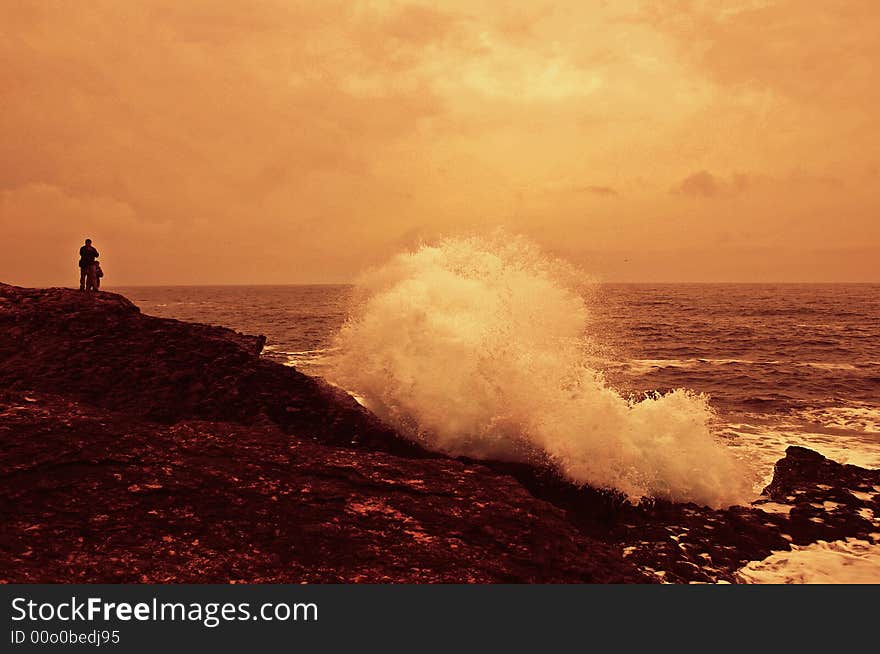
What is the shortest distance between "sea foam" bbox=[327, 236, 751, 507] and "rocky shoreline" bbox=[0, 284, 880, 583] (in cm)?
52

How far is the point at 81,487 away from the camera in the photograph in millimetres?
4414

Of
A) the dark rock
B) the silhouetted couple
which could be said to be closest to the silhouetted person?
the silhouetted couple

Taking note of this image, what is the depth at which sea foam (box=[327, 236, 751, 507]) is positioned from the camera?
759 centimetres

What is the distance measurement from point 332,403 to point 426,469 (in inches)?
113

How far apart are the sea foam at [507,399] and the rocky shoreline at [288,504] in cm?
52

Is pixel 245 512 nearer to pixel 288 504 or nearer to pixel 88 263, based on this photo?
pixel 288 504

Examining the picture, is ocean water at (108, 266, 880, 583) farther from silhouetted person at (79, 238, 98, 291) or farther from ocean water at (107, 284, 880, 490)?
silhouetted person at (79, 238, 98, 291)

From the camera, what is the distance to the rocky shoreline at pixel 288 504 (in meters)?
3.95

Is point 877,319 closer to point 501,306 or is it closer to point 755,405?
point 755,405

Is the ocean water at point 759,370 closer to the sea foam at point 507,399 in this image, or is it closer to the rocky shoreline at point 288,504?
the sea foam at point 507,399

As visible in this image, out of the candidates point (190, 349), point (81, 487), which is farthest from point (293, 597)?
point (190, 349)

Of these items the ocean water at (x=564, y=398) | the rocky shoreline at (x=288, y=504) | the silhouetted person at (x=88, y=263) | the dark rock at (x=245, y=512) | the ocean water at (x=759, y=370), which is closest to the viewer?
the dark rock at (x=245, y=512)

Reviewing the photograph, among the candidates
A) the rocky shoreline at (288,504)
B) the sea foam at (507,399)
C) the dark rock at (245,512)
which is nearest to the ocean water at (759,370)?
the sea foam at (507,399)

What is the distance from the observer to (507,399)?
852 centimetres
